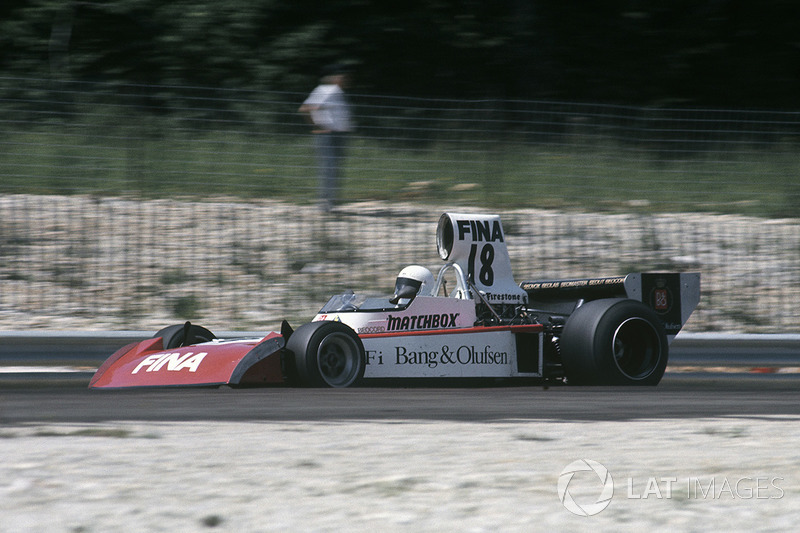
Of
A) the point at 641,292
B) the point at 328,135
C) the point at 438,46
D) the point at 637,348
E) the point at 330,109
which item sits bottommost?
the point at 637,348

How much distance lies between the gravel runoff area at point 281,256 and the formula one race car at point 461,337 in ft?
7.07

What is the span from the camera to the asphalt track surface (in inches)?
211

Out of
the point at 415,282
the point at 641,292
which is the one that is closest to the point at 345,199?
the point at 415,282

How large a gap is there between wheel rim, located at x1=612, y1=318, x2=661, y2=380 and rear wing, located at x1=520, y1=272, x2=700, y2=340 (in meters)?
0.44

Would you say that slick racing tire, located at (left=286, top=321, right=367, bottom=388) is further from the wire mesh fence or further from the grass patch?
the grass patch

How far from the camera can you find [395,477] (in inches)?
156

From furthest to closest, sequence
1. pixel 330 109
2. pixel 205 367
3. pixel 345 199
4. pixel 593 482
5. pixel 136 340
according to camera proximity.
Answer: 1. pixel 330 109
2. pixel 345 199
3. pixel 136 340
4. pixel 205 367
5. pixel 593 482

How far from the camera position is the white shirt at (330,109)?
1019 cm

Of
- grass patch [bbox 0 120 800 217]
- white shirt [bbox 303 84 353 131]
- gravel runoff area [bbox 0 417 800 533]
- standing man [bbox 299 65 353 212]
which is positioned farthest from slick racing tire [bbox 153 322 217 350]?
white shirt [bbox 303 84 353 131]

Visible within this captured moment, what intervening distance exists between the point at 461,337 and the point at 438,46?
11466mm

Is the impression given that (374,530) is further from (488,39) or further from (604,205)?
(488,39)

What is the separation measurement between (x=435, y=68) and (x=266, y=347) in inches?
475

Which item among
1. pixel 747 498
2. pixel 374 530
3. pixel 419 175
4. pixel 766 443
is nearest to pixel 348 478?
pixel 374 530

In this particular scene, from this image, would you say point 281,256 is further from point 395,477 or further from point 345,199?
point 395,477
